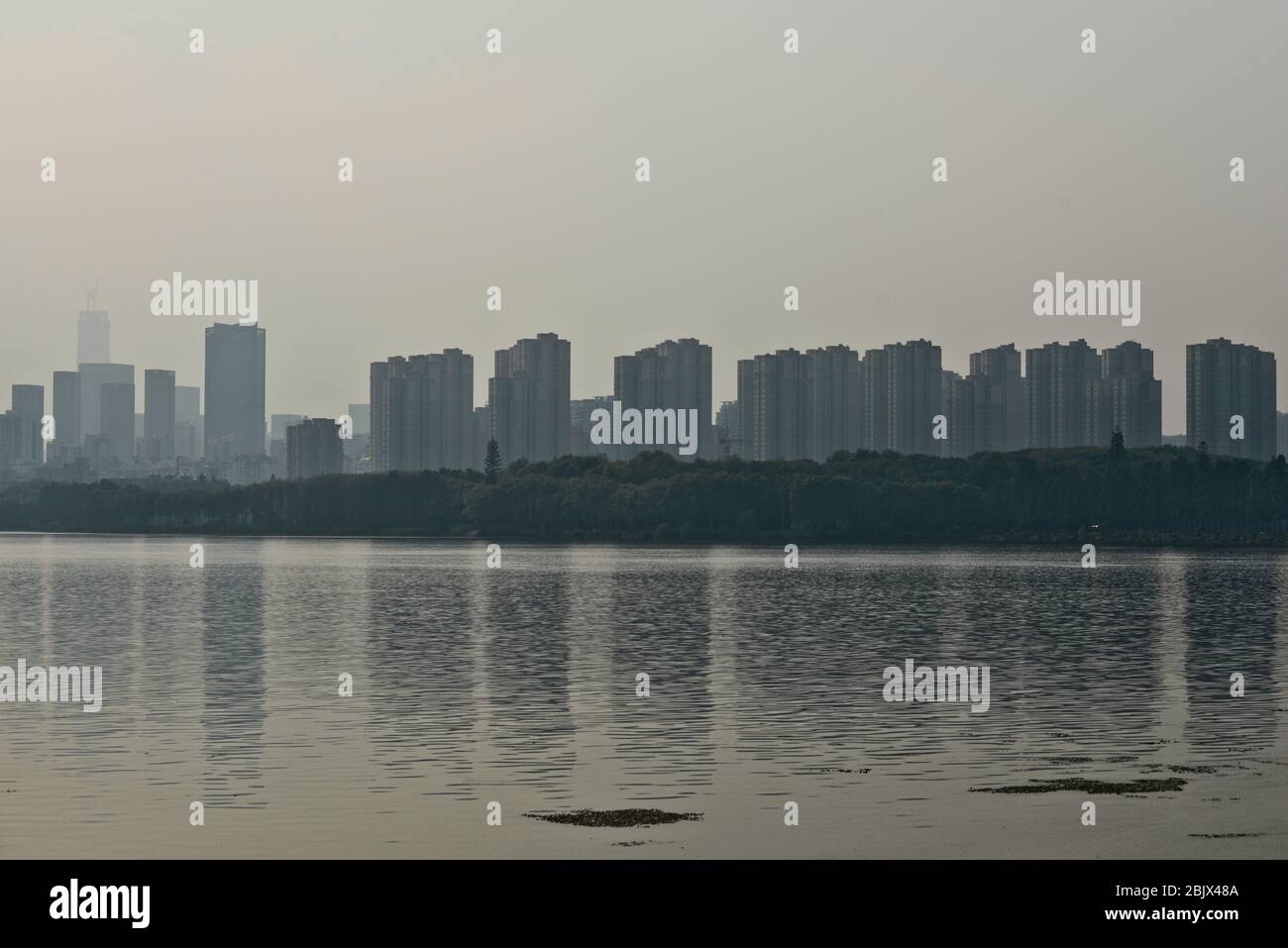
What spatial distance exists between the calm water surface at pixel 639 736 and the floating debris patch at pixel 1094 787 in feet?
1.17

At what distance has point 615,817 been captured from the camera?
26.3 meters

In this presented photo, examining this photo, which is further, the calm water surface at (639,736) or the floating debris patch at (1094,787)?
the floating debris patch at (1094,787)

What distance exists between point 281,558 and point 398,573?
54558 mm

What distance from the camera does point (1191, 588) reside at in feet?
378

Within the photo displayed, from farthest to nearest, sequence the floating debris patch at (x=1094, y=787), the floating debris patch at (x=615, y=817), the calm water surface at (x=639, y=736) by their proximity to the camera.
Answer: the floating debris patch at (x=1094, y=787) → the floating debris patch at (x=615, y=817) → the calm water surface at (x=639, y=736)

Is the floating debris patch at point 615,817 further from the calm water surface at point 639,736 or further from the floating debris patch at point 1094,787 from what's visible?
the floating debris patch at point 1094,787

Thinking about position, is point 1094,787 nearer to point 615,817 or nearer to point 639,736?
point 615,817

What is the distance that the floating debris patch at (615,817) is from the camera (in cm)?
2592

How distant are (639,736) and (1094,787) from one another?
34.4 ft

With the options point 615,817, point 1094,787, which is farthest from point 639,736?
point 1094,787

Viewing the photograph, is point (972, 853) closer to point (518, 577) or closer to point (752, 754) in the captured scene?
point (752, 754)

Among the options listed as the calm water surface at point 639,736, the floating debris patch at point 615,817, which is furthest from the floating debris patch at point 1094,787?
the floating debris patch at point 615,817

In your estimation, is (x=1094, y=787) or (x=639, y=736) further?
(x=639, y=736)

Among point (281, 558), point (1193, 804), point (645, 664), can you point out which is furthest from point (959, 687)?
point (281, 558)
